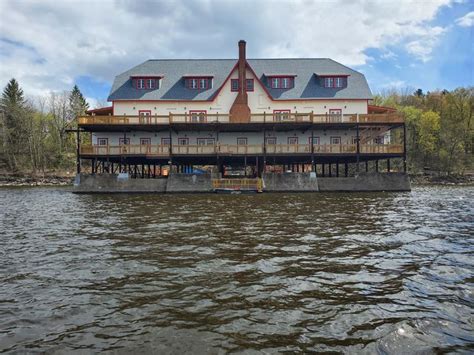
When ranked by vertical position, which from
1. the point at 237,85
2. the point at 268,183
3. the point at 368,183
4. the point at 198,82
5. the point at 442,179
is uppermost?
the point at 198,82

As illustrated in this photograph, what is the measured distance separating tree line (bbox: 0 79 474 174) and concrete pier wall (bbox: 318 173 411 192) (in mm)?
37034

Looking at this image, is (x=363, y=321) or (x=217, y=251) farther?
(x=217, y=251)

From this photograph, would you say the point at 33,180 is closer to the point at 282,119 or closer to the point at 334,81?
the point at 282,119

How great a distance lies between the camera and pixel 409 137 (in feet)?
248

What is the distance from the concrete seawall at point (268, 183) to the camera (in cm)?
3350

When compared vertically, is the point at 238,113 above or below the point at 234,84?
below

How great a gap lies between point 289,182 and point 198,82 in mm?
19856

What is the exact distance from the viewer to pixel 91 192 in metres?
34.4

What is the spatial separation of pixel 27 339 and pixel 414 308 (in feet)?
19.5

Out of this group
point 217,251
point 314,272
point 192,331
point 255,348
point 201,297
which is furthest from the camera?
point 217,251

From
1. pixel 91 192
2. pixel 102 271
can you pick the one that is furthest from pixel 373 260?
pixel 91 192

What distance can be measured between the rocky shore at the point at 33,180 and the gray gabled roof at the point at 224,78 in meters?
24.1

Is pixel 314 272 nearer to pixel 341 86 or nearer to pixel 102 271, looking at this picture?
pixel 102 271

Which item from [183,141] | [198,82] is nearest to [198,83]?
[198,82]
